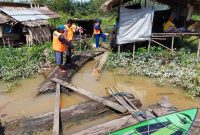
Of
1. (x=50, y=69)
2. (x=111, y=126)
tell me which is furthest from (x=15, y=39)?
(x=111, y=126)

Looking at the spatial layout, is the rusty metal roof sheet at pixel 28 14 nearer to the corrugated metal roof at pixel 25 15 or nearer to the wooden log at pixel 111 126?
the corrugated metal roof at pixel 25 15

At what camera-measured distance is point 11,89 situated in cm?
980

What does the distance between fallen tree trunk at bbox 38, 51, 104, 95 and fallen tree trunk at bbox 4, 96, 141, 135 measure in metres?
2.06

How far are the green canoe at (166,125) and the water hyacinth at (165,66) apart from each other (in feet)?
9.33

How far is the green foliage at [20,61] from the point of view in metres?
10.8

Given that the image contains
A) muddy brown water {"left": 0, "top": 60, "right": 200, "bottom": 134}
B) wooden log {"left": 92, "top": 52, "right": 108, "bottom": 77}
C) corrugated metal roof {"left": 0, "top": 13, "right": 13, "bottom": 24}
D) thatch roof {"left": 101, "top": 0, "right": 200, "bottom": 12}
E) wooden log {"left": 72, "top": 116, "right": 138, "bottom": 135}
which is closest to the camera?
wooden log {"left": 72, "top": 116, "right": 138, "bottom": 135}

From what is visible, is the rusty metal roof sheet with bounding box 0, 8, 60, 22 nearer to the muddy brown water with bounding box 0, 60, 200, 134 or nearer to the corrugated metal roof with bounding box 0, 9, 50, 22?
the corrugated metal roof with bounding box 0, 9, 50, 22

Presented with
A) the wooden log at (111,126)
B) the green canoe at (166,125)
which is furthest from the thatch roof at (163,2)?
the green canoe at (166,125)

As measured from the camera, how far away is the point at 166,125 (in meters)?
6.20

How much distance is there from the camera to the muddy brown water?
8214 millimetres

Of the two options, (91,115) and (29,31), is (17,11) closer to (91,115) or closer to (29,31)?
(29,31)

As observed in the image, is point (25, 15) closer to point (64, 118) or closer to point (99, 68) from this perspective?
point (99, 68)

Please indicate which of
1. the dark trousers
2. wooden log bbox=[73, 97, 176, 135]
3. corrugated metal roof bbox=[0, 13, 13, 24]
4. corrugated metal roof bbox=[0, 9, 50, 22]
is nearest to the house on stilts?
the dark trousers

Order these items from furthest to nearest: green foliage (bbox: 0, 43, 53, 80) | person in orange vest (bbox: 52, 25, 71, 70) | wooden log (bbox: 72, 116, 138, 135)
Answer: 1. green foliage (bbox: 0, 43, 53, 80)
2. person in orange vest (bbox: 52, 25, 71, 70)
3. wooden log (bbox: 72, 116, 138, 135)
